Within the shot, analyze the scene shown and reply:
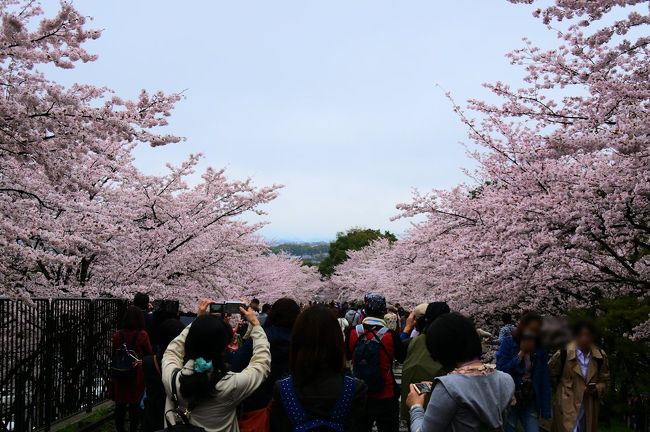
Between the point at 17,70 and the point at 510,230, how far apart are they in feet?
28.8

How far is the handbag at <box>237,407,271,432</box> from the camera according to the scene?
500 cm

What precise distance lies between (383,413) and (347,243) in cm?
8150

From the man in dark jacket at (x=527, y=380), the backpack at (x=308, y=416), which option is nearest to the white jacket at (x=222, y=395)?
the backpack at (x=308, y=416)

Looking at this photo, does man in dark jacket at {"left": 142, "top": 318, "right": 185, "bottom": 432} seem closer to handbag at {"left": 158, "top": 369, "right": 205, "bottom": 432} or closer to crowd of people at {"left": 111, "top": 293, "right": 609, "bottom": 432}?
crowd of people at {"left": 111, "top": 293, "right": 609, "bottom": 432}

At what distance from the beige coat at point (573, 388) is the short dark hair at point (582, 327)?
7.16 ft

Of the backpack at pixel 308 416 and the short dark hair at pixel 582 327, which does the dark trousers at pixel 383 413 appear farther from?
the backpack at pixel 308 416

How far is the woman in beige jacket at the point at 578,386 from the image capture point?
673 cm

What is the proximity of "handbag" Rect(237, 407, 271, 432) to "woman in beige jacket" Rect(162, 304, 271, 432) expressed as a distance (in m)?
0.79

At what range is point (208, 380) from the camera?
389 centimetres

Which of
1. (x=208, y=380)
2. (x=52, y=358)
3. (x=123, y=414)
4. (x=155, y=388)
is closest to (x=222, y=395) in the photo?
(x=208, y=380)

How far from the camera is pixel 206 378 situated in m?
3.88

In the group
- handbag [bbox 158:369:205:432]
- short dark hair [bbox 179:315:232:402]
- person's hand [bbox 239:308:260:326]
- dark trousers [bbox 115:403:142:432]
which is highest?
person's hand [bbox 239:308:260:326]

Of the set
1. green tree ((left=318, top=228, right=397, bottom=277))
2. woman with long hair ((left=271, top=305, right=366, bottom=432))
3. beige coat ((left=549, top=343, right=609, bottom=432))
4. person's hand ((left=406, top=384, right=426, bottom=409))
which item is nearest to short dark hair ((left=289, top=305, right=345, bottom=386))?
woman with long hair ((left=271, top=305, right=366, bottom=432))

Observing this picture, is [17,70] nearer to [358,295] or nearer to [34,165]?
[34,165]
